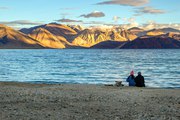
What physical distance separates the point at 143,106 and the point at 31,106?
5.30 m

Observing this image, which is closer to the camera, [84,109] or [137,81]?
[84,109]

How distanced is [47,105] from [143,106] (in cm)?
458

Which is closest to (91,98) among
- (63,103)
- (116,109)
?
(63,103)

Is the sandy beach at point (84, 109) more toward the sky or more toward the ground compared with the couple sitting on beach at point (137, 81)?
more toward the sky

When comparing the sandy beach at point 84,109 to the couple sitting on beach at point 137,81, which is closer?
the sandy beach at point 84,109

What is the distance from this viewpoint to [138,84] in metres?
33.3

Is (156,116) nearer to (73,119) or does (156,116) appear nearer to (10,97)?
(73,119)

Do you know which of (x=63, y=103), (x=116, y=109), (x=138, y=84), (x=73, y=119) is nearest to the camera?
(x=73, y=119)

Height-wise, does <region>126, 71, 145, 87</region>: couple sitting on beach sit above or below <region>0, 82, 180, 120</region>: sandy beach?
below

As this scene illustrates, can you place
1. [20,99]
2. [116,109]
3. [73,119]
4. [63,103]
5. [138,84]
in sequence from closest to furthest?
[73,119] < [116,109] < [63,103] < [20,99] < [138,84]

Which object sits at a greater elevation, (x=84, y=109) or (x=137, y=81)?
(x=84, y=109)

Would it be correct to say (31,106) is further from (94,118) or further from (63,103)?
(94,118)

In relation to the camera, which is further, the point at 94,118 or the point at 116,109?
the point at 116,109

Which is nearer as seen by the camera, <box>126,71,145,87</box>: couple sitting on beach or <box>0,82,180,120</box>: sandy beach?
<box>0,82,180,120</box>: sandy beach
